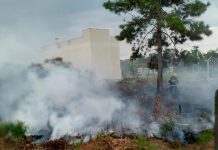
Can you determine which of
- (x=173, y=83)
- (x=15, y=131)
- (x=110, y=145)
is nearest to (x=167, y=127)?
(x=110, y=145)

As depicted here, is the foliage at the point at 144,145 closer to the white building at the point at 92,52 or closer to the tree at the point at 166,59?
the white building at the point at 92,52

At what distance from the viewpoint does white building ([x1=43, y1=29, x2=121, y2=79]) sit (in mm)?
16578

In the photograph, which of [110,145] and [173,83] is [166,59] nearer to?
[173,83]

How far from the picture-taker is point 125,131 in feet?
31.9

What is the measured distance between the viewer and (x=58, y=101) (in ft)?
46.2

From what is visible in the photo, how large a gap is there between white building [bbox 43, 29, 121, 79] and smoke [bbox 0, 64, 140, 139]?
96 centimetres

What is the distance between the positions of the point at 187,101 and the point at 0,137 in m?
11.0

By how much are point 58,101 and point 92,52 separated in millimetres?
9298

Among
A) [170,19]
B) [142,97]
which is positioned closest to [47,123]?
[142,97]

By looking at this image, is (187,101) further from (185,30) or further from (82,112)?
(82,112)

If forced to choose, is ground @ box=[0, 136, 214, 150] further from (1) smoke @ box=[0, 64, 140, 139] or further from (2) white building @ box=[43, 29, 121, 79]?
(2) white building @ box=[43, 29, 121, 79]

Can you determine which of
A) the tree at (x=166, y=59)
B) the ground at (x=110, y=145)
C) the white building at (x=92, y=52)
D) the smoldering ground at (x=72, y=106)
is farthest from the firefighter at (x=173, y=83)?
the ground at (x=110, y=145)

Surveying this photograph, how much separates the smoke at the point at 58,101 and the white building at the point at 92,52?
0.96 m

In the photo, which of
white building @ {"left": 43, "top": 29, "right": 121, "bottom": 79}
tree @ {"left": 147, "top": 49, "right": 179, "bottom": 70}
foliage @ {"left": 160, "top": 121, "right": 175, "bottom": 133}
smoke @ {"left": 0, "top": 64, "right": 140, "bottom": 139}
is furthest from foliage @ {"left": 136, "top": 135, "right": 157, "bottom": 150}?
tree @ {"left": 147, "top": 49, "right": 179, "bottom": 70}
